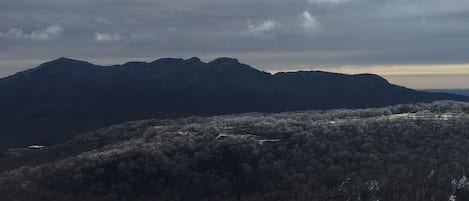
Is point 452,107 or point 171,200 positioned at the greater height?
point 452,107

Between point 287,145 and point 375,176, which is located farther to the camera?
point 287,145

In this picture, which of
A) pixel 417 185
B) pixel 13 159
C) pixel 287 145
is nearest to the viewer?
pixel 417 185

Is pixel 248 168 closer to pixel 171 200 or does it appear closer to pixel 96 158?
pixel 171 200

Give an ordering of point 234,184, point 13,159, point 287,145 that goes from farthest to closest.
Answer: point 13,159 < point 287,145 < point 234,184

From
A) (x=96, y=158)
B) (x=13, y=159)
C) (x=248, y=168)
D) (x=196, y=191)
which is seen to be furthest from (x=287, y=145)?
(x=13, y=159)

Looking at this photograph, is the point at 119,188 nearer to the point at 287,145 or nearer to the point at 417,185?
the point at 287,145

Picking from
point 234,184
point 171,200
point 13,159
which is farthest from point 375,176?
point 13,159
